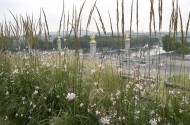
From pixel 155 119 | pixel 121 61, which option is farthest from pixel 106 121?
pixel 121 61

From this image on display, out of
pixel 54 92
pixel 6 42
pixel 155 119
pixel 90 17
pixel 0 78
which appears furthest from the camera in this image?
pixel 6 42

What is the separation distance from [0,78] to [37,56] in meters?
0.96

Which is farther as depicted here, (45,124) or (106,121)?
(45,124)

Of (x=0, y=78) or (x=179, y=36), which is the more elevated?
(x=179, y=36)

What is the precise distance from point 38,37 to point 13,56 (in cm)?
178

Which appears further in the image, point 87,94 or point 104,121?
point 87,94

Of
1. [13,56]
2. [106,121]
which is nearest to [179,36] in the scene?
[106,121]

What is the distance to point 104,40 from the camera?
12.0 feet

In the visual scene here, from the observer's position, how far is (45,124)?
12.3 feet

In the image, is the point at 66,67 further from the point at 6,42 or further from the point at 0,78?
the point at 6,42

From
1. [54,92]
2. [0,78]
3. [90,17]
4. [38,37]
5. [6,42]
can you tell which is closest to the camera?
[90,17]

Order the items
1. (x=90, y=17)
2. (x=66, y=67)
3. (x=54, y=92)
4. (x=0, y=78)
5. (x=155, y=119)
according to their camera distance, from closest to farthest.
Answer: (x=155, y=119)
(x=90, y=17)
(x=54, y=92)
(x=66, y=67)
(x=0, y=78)

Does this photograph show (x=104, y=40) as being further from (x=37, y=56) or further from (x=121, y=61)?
(x=37, y=56)

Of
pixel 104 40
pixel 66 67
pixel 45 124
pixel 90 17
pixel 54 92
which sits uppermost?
pixel 90 17
